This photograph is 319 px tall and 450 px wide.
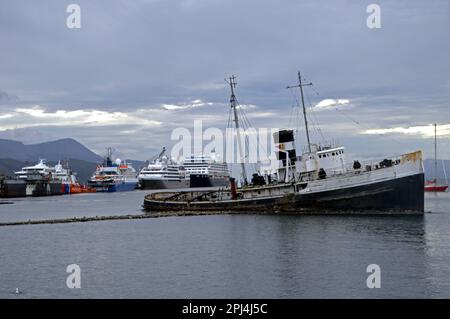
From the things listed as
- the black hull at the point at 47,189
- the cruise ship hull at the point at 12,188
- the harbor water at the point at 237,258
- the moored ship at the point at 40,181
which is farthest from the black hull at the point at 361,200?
the black hull at the point at 47,189

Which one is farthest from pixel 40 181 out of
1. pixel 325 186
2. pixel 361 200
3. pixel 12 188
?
pixel 361 200

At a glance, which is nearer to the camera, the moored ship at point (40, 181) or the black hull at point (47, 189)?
the moored ship at point (40, 181)

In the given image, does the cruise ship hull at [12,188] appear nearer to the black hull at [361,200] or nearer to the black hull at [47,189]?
the black hull at [47,189]

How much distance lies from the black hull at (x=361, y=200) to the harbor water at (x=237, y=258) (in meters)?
2.02

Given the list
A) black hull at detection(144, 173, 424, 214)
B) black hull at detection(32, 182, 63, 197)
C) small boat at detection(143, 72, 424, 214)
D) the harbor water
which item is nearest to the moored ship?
black hull at detection(32, 182, 63, 197)

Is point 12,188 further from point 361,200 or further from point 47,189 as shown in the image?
point 361,200

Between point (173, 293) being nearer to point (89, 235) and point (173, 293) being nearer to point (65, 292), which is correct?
point (65, 292)

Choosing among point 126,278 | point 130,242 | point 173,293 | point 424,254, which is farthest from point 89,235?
point 424,254

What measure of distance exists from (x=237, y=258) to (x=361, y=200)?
25.5m

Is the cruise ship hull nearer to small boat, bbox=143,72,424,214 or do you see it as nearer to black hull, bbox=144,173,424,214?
small boat, bbox=143,72,424,214

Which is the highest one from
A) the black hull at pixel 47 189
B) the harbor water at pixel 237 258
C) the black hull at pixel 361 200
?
the black hull at pixel 47 189

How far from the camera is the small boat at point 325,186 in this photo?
54.9m

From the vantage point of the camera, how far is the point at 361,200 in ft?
186

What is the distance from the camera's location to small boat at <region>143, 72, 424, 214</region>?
5494 cm
